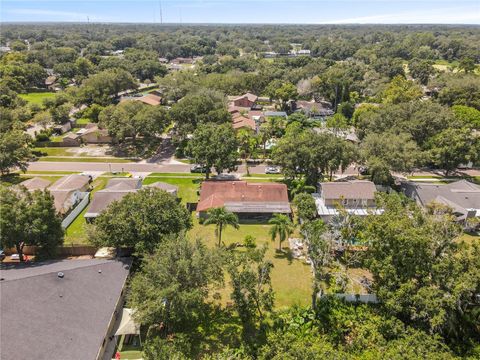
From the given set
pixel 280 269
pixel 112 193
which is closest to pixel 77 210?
pixel 112 193

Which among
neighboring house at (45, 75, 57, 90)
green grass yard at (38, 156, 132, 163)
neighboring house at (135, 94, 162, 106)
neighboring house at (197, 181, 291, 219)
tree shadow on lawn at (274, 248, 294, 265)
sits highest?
neighboring house at (45, 75, 57, 90)

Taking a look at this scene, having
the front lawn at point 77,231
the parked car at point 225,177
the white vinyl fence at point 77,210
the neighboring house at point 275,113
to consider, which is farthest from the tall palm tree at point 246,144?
the front lawn at point 77,231

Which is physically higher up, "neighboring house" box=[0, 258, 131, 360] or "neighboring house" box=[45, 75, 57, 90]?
"neighboring house" box=[45, 75, 57, 90]

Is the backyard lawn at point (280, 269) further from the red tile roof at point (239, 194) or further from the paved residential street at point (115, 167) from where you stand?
the paved residential street at point (115, 167)

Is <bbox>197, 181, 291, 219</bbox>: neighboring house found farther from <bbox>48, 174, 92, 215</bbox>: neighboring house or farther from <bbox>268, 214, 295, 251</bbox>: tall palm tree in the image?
<bbox>48, 174, 92, 215</bbox>: neighboring house

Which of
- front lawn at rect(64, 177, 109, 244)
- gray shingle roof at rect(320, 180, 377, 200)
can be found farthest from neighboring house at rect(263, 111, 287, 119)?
front lawn at rect(64, 177, 109, 244)

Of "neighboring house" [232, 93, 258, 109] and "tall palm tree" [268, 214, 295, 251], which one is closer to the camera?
"tall palm tree" [268, 214, 295, 251]

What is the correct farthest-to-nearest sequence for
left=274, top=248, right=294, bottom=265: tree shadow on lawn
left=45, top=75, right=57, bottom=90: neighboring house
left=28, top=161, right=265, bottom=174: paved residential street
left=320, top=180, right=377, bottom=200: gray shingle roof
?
left=45, top=75, right=57, bottom=90: neighboring house
left=28, top=161, right=265, bottom=174: paved residential street
left=320, top=180, right=377, bottom=200: gray shingle roof
left=274, top=248, right=294, bottom=265: tree shadow on lawn

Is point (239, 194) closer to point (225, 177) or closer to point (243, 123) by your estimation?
point (225, 177)
